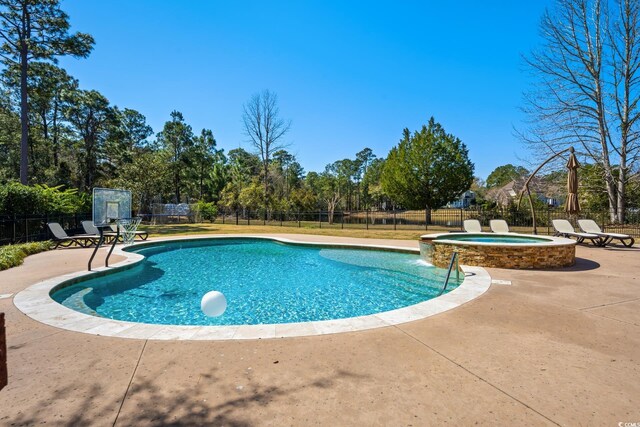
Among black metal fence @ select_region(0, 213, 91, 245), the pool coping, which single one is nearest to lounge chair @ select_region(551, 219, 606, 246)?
the pool coping

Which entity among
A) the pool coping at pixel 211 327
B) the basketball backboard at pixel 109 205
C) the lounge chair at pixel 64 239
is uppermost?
the basketball backboard at pixel 109 205

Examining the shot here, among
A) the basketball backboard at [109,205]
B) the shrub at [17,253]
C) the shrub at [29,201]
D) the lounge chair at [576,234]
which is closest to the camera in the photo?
the basketball backboard at [109,205]

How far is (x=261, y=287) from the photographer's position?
21.6 feet

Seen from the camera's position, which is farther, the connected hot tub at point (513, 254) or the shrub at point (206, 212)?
the shrub at point (206, 212)

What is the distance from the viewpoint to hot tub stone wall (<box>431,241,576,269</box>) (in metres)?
6.86

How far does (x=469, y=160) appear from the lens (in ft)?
88.2

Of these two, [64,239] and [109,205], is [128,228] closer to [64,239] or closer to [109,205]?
[109,205]

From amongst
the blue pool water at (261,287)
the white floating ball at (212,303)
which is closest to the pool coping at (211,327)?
the white floating ball at (212,303)

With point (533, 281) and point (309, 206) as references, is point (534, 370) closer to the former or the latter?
point (533, 281)

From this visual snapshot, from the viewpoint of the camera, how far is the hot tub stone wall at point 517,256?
22.5ft

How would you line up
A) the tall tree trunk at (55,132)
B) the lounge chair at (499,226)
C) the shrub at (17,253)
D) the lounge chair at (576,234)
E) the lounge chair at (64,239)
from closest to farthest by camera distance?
the shrub at (17,253) < the lounge chair at (576,234) < the lounge chair at (64,239) < the lounge chair at (499,226) < the tall tree trunk at (55,132)

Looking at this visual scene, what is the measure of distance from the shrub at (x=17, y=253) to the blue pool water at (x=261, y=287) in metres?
2.80

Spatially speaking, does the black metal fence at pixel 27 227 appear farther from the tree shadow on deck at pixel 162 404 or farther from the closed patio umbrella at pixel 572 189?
the closed patio umbrella at pixel 572 189

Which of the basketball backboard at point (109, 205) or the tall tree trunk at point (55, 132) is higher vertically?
the tall tree trunk at point (55, 132)
